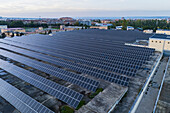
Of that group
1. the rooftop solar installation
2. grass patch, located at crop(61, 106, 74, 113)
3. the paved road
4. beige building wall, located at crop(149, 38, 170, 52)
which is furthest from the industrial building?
beige building wall, located at crop(149, 38, 170, 52)

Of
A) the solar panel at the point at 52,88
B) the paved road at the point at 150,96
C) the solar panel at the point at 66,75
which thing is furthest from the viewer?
the solar panel at the point at 66,75

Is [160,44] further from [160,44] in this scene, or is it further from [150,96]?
[150,96]

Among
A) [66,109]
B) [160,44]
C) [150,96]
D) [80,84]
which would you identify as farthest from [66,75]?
[160,44]

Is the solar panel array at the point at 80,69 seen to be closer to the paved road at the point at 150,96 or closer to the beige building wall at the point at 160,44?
the paved road at the point at 150,96

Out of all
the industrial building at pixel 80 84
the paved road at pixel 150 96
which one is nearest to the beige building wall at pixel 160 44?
the industrial building at pixel 80 84

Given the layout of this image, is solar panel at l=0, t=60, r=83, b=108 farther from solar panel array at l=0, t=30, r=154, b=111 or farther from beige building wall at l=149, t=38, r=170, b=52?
beige building wall at l=149, t=38, r=170, b=52

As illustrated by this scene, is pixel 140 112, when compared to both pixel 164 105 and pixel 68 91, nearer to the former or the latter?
pixel 164 105
